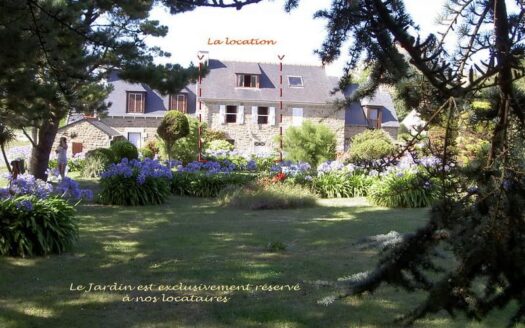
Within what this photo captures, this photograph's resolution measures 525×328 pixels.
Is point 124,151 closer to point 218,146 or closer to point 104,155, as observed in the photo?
point 104,155

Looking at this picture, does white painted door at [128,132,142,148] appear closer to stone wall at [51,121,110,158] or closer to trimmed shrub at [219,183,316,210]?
stone wall at [51,121,110,158]

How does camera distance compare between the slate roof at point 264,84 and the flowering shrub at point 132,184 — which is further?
the slate roof at point 264,84

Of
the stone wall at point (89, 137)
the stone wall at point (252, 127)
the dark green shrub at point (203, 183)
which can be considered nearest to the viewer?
the dark green shrub at point (203, 183)

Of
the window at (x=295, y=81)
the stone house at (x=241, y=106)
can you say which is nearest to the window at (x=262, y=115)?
the stone house at (x=241, y=106)

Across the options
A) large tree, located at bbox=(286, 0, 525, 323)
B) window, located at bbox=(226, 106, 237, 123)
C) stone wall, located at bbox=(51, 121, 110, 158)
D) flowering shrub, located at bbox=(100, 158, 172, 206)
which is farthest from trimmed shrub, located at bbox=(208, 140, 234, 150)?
large tree, located at bbox=(286, 0, 525, 323)

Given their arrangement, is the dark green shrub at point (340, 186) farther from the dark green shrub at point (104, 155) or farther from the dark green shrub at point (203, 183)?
the dark green shrub at point (104, 155)

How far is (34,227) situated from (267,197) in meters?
6.71

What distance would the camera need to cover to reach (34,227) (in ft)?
22.9

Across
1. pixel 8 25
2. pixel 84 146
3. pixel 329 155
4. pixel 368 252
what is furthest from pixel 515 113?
pixel 84 146

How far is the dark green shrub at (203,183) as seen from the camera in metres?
15.7

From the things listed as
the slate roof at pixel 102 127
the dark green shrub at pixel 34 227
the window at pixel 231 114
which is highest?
the window at pixel 231 114

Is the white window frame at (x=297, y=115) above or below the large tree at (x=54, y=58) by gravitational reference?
above

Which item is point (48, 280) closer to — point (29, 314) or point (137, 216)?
point (29, 314)

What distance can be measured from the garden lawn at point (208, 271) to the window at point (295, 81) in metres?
26.7
